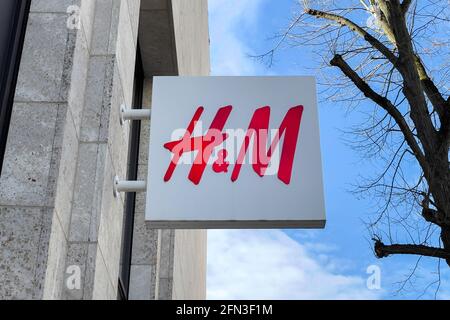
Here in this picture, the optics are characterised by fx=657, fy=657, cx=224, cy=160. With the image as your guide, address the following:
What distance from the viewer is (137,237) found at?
366 inches

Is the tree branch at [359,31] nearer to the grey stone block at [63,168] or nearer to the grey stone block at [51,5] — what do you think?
the grey stone block at [51,5]

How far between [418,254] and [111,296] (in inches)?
125

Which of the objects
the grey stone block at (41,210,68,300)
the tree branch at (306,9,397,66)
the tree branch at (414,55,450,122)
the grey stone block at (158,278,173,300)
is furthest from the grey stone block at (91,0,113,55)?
the grey stone block at (158,278,173,300)

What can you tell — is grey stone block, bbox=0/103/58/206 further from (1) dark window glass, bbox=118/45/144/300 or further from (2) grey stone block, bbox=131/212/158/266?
(2) grey stone block, bbox=131/212/158/266

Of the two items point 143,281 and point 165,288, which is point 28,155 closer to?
point 143,281

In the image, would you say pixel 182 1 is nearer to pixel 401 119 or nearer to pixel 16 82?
pixel 401 119

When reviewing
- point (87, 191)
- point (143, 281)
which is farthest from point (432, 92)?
point (87, 191)

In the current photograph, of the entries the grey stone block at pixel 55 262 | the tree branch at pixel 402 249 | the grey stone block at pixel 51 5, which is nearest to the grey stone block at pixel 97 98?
the grey stone block at pixel 51 5

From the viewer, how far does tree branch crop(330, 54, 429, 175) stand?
737 centimetres

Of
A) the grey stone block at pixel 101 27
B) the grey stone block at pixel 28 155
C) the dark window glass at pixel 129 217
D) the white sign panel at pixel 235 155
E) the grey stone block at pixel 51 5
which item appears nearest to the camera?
the grey stone block at pixel 28 155

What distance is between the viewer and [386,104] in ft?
25.6

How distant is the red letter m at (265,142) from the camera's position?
210 inches

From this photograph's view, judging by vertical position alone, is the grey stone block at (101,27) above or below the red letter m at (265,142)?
above

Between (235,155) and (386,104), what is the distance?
3097 millimetres
